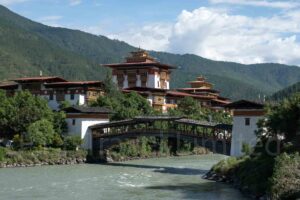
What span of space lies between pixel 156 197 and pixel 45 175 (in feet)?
43.1

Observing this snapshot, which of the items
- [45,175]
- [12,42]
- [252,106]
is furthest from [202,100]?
[12,42]

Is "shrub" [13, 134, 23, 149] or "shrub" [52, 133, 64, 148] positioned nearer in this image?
"shrub" [13, 134, 23, 149]

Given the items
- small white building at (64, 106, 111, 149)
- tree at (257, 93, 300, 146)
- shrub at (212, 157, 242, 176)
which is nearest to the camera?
Answer: tree at (257, 93, 300, 146)

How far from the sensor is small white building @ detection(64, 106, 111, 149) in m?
60.2

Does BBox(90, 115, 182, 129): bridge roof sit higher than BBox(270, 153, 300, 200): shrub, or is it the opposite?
BBox(90, 115, 182, 129): bridge roof

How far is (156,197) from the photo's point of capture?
106 ft

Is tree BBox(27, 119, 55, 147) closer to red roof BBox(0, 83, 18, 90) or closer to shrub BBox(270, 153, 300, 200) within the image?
red roof BBox(0, 83, 18, 90)

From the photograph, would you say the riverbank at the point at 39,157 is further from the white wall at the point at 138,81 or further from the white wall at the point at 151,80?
the white wall at the point at 138,81

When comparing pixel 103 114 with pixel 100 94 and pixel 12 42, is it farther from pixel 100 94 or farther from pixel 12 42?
pixel 12 42

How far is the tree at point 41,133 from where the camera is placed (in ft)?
181

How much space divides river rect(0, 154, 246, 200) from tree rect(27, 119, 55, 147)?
5774 millimetres

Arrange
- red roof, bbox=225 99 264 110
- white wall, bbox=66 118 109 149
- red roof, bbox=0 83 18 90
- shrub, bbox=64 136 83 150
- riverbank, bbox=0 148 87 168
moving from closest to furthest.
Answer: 1. red roof, bbox=225 99 264 110
2. riverbank, bbox=0 148 87 168
3. shrub, bbox=64 136 83 150
4. white wall, bbox=66 118 109 149
5. red roof, bbox=0 83 18 90

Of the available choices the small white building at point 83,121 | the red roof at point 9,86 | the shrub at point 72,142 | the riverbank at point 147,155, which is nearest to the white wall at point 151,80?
the riverbank at point 147,155

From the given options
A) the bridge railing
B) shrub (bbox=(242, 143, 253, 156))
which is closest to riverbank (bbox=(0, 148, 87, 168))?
the bridge railing
